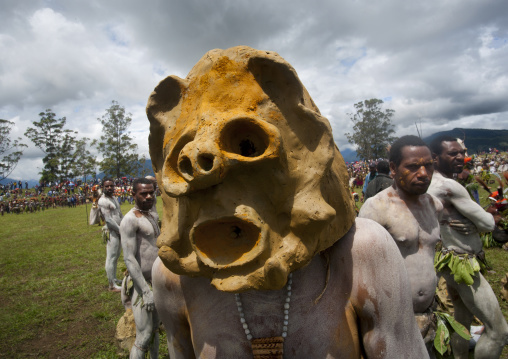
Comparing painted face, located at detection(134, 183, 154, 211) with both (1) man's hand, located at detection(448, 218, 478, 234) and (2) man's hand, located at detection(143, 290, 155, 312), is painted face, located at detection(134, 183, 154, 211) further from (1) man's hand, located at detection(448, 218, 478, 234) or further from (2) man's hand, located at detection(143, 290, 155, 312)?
(1) man's hand, located at detection(448, 218, 478, 234)

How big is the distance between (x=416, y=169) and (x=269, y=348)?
2156mm

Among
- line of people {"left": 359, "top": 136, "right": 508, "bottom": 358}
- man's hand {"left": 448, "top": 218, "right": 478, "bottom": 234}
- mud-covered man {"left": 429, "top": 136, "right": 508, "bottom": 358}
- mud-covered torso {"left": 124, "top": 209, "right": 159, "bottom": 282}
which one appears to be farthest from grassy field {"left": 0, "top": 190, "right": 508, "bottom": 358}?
man's hand {"left": 448, "top": 218, "right": 478, "bottom": 234}

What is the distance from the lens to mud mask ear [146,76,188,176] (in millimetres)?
1497

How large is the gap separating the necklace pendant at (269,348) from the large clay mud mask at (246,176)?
1.40 feet

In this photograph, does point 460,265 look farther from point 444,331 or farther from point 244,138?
point 244,138

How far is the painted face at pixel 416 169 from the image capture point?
2861mm

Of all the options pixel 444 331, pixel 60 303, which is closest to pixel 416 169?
pixel 444 331

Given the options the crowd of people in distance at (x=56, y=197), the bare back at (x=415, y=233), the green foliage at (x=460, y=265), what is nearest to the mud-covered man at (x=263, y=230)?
the bare back at (x=415, y=233)

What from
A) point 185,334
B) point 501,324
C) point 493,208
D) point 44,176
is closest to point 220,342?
point 185,334

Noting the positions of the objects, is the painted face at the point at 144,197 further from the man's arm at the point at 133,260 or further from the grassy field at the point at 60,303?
the grassy field at the point at 60,303

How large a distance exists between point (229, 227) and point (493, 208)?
6811mm

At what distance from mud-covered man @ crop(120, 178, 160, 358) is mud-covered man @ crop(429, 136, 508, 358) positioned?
11.9 ft

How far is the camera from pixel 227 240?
1.32m

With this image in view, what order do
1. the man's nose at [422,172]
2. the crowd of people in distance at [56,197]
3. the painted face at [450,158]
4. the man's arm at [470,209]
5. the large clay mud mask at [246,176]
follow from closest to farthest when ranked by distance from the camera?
the large clay mud mask at [246,176], the man's nose at [422,172], the man's arm at [470,209], the painted face at [450,158], the crowd of people in distance at [56,197]
